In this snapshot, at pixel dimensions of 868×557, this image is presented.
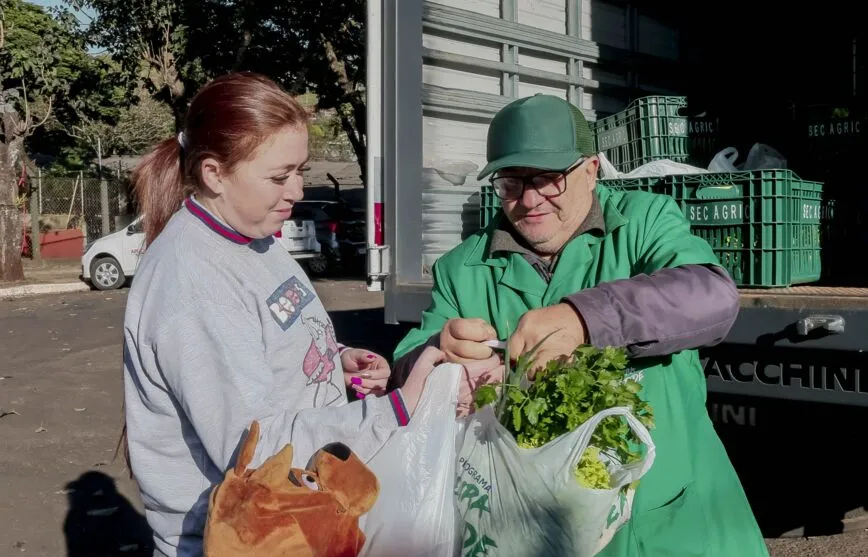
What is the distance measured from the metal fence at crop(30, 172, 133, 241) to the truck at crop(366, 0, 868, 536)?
1928cm

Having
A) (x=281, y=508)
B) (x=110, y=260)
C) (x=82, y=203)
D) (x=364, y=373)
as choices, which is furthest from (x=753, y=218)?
(x=82, y=203)

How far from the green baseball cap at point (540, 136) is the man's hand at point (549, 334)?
396mm

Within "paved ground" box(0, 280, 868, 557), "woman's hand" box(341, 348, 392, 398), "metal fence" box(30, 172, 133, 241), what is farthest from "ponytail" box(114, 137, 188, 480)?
"metal fence" box(30, 172, 133, 241)

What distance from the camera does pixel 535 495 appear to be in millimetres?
1827

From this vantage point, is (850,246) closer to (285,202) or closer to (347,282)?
(285,202)

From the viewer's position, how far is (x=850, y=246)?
4879 mm

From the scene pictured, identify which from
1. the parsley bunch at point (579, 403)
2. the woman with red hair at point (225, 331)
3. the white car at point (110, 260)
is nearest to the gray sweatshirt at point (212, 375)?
the woman with red hair at point (225, 331)

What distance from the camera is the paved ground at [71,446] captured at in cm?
504

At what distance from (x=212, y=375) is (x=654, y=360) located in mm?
947

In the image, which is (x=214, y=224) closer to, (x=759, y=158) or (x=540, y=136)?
(x=540, y=136)

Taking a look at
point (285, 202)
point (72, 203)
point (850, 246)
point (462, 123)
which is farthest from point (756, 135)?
point (72, 203)

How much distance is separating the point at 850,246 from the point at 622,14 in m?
2.15

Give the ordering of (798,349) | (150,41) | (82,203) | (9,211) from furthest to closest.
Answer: (82,203), (150,41), (9,211), (798,349)

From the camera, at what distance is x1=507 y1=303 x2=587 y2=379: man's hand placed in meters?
1.94
